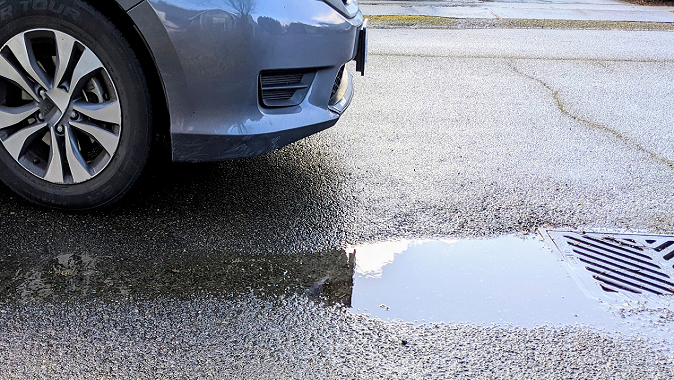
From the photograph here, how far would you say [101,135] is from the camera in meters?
2.61

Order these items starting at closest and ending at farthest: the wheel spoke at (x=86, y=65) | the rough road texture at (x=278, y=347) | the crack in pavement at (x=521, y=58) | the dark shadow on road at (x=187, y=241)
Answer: the rough road texture at (x=278, y=347) < the dark shadow on road at (x=187, y=241) < the wheel spoke at (x=86, y=65) < the crack in pavement at (x=521, y=58)

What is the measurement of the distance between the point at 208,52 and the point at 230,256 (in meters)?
0.84

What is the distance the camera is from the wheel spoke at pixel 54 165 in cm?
265

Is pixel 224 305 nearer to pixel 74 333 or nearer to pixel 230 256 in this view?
pixel 230 256

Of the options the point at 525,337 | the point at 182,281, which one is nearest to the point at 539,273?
the point at 525,337

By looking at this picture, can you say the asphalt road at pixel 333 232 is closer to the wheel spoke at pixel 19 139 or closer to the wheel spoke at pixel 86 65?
the wheel spoke at pixel 19 139

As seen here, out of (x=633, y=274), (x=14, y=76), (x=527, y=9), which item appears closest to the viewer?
(x=633, y=274)

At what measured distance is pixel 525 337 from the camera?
206cm

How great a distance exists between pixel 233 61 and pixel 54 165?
99 cm

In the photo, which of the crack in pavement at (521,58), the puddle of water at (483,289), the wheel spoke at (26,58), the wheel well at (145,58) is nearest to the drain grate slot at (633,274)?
the puddle of water at (483,289)

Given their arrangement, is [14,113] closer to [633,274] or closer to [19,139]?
[19,139]

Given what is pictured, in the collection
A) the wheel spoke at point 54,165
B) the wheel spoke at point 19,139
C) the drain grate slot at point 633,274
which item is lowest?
the drain grate slot at point 633,274

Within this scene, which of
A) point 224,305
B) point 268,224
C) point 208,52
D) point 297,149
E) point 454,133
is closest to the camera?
point 224,305

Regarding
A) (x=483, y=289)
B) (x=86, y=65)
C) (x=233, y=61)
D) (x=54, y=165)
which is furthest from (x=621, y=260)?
(x=54, y=165)
